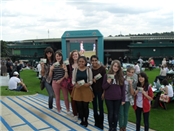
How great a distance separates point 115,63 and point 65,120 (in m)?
1.65

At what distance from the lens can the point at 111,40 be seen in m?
33.7

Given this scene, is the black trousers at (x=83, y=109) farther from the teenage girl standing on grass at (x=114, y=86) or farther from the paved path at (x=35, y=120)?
the teenage girl standing on grass at (x=114, y=86)

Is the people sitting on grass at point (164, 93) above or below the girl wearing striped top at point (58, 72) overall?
below

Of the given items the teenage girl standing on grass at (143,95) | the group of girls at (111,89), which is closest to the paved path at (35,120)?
the group of girls at (111,89)

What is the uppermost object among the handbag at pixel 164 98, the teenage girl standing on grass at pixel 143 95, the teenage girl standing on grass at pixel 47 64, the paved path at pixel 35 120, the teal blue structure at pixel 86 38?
the teal blue structure at pixel 86 38

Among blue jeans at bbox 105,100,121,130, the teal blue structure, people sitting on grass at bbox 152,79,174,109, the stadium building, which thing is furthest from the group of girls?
the stadium building

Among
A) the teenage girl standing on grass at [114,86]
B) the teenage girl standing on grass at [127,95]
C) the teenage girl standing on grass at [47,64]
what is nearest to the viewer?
the teenage girl standing on grass at [114,86]

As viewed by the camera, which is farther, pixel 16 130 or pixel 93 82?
pixel 93 82

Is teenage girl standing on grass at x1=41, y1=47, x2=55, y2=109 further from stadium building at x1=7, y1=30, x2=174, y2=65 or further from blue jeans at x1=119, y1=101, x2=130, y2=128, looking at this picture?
stadium building at x1=7, y1=30, x2=174, y2=65

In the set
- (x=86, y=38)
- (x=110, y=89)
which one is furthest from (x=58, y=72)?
(x=86, y=38)

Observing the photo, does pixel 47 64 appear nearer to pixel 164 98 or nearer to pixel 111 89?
pixel 111 89

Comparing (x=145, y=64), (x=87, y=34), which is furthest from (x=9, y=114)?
(x=145, y=64)

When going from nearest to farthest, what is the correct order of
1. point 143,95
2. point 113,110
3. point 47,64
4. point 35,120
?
point 113,110 < point 143,95 < point 35,120 < point 47,64

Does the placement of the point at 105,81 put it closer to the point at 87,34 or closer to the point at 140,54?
the point at 87,34
